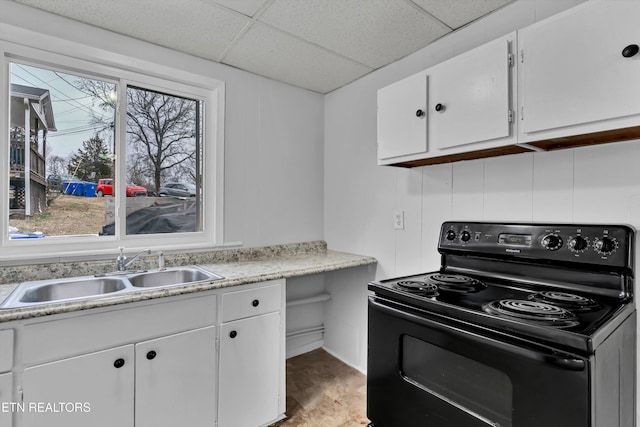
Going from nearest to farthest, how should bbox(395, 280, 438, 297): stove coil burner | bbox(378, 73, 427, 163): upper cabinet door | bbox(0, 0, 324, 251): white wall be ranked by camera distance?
bbox(395, 280, 438, 297): stove coil burner → bbox(378, 73, 427, 163): upper cabinet door → bbox(0, 0, 324, 251): white wall

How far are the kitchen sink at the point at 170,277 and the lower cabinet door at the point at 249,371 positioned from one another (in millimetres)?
340

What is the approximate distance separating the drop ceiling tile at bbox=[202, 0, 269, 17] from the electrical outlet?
1.43 metres

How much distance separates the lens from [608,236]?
119 centimetres

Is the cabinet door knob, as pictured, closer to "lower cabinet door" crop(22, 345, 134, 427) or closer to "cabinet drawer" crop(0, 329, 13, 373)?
"lower cabinet door" crop(22, 345, 134, 427)

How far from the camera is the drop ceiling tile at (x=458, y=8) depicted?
5.11 ft

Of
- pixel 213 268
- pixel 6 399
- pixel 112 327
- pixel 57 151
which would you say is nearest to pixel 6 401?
pixel 6 399

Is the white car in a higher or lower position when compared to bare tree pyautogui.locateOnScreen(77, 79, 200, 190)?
lower

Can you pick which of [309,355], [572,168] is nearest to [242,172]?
[309,355]

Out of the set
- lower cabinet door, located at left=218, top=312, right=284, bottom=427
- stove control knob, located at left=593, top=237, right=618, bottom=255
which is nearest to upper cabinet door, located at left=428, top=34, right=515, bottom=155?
stove control knob, located at left=593, top=237, right=618, bottom=255

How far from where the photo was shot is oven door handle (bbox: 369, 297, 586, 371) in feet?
2.67

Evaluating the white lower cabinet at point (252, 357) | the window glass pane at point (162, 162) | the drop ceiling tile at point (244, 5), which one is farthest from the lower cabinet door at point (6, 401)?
the drop ceiling tile at point (244, 5)

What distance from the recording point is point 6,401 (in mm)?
1146

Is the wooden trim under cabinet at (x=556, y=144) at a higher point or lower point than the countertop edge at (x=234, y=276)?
higher

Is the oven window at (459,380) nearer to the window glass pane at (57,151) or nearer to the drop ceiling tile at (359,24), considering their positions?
the drop ceiling tile at (359,24)
